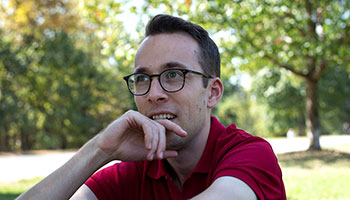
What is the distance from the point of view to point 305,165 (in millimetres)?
12641

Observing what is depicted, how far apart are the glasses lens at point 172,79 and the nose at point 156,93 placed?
30mm

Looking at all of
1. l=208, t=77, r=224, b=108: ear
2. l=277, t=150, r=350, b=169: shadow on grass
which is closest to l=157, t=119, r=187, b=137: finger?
l=208, t=77, r=224, b=108: ear

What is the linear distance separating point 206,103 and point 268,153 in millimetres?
588

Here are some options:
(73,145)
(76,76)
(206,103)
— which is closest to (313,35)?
(206,103)

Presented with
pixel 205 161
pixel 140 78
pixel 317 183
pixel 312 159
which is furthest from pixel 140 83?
pixel 312 159

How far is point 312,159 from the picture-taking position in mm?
13766

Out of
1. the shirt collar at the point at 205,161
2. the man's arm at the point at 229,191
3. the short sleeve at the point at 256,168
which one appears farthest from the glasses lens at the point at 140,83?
the man's arm at the point at 229,191

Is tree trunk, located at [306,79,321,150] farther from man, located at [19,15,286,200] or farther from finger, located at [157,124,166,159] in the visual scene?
finger, located at [157,124,166,159]

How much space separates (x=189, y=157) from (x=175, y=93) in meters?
0.42

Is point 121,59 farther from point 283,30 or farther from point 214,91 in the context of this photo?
point 214,91

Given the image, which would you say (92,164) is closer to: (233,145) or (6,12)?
(233,145)

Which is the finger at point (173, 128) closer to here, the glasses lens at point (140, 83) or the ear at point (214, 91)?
the glasses lens at point (140, 83)

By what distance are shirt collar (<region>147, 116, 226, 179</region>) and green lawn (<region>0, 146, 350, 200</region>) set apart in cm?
582

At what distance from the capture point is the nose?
2184 mm
